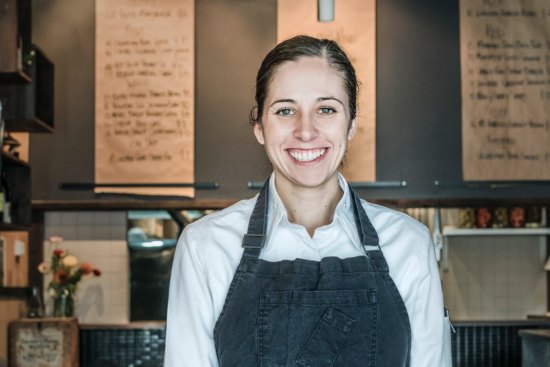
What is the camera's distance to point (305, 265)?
1.78 meters

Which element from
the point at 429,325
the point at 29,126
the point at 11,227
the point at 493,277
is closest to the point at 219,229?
the point at 429,325

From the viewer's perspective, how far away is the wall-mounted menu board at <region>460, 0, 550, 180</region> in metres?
4.91

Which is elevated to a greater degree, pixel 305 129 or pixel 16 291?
pixel 305 129

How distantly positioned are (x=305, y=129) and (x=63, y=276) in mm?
3778

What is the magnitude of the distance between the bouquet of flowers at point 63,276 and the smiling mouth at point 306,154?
3.71m

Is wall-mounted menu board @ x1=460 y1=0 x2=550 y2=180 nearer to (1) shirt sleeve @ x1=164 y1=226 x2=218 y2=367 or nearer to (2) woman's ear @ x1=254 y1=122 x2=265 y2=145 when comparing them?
(2) woman's ear @ x1=254 y1=122 x2=265 y2=145

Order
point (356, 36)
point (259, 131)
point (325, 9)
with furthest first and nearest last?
point (356, 36)
point (325, 9)
point (259, 131)

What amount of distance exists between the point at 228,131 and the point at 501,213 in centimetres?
240

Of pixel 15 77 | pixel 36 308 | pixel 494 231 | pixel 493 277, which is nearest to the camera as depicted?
pixel 15 77

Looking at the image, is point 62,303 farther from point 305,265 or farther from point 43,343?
point 305,265

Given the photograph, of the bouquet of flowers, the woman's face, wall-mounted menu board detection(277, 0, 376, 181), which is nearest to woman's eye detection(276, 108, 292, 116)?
the woman's face

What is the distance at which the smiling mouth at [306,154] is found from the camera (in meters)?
1.79

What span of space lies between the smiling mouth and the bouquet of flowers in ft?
12.2

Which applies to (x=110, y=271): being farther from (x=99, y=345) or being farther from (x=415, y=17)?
(x=415, y=17)
